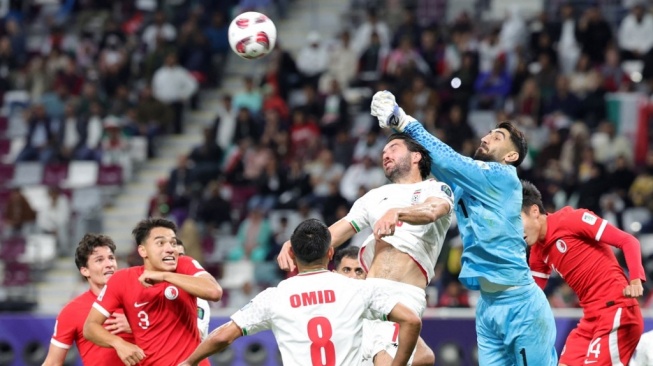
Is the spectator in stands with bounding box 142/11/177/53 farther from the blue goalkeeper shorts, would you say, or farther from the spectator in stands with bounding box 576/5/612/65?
the blue goalkeeper shorts

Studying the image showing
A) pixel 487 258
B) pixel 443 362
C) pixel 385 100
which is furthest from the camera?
pixel 443 362

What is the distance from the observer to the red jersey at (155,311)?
377 inches

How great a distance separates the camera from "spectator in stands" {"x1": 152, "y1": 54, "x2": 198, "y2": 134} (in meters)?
24.3

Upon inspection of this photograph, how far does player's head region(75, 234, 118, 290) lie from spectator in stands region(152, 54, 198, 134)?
1396 centimetres

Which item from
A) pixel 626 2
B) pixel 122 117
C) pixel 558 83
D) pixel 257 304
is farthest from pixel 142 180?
pixel 257 304

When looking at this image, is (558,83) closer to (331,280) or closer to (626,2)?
(626,2)

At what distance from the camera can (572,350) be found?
11203 mm

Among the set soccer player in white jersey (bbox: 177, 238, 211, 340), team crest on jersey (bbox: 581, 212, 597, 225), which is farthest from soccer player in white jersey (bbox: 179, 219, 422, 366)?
team crest on jersey (bbox: 581, 212, 597, 225)

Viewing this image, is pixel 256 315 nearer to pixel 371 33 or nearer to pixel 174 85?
pixel 371 33

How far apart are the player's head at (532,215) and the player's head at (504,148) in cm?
100

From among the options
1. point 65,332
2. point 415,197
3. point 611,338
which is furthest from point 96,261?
point 611,338

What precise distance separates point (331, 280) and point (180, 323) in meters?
1.76

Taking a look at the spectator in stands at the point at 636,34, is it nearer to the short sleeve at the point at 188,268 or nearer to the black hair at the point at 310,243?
the short sleeve at the point at 188,268

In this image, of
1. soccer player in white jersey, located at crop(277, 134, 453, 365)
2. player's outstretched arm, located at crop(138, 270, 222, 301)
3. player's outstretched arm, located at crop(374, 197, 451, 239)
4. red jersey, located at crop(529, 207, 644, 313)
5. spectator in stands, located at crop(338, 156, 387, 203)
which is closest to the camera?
player's outstretched arm, located at crop(374, 197, 451, 239)
